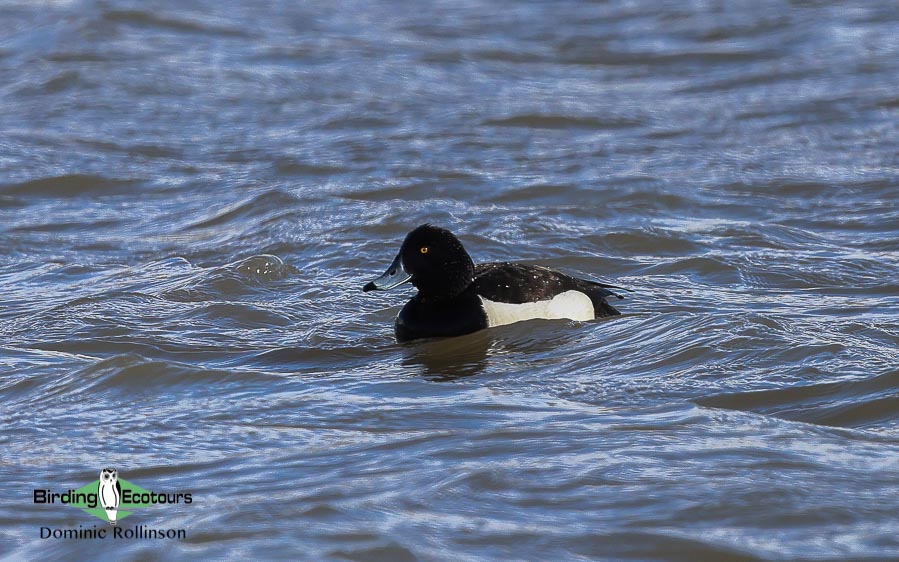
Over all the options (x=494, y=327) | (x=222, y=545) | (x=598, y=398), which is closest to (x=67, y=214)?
(x=494, y=327)

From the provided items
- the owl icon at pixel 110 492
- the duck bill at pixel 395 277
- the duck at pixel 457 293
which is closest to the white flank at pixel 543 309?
the duck at pixel 457 293

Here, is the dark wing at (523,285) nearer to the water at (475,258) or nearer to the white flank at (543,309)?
the white flank at (543,309)

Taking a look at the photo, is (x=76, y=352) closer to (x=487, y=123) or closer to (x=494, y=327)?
(x=494, y=327)

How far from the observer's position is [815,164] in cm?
1255

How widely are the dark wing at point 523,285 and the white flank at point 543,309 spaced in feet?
0.09

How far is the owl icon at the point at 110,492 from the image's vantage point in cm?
543

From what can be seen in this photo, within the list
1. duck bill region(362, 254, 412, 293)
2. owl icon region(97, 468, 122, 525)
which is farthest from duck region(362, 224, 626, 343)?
owl icon region(97, 468, 122, 525)

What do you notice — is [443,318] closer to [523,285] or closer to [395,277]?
[395,277]

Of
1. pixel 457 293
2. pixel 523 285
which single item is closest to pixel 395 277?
pixel 457 293

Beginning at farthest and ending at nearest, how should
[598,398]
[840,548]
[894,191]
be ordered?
[894,191], [598,398], [840,548]

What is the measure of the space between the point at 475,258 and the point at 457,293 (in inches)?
76.7

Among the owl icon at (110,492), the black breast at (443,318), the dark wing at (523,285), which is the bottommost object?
the black breast at (443,318)

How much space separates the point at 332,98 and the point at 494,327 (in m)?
7.37

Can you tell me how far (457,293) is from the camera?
8406 mm
